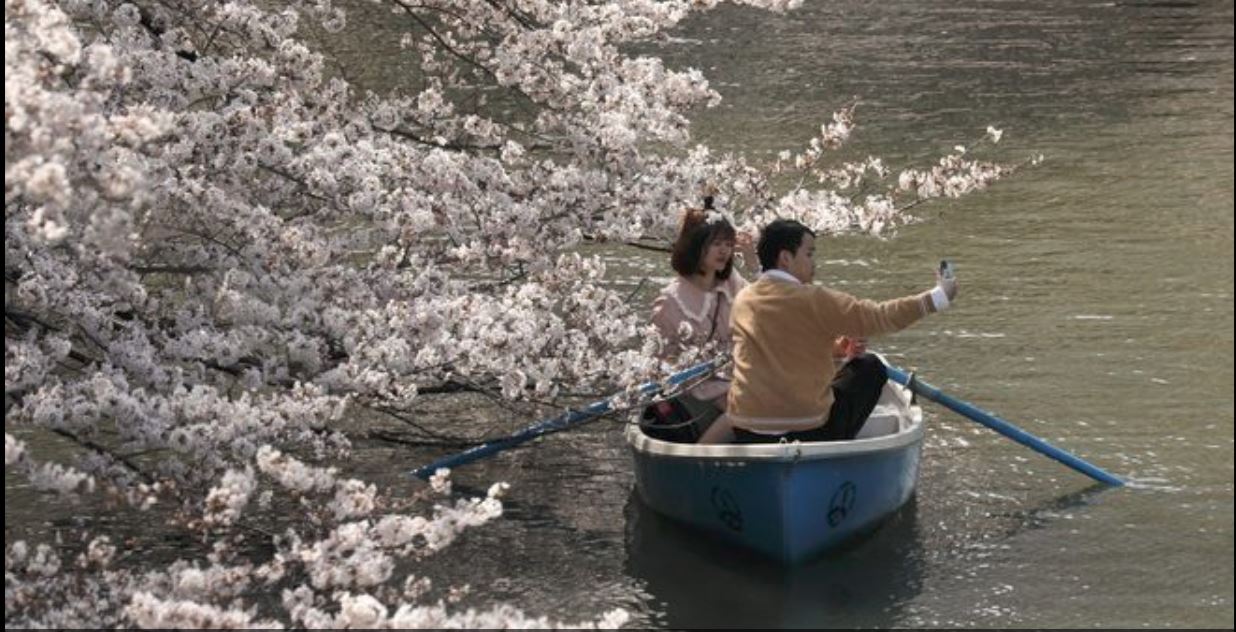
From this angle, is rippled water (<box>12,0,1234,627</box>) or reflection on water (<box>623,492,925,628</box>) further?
rippled water (<box>12,0,1234,627</box>)

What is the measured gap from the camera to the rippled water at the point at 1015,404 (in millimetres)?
9961

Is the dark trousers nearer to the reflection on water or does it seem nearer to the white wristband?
the reflection on water

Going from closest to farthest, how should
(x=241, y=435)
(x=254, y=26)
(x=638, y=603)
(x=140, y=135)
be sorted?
(x=140, y=135) → (x=241, y=435) → (x=638, y=603) → (x=254, y=26)

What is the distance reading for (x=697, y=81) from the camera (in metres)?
12.2

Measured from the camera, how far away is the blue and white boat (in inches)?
388

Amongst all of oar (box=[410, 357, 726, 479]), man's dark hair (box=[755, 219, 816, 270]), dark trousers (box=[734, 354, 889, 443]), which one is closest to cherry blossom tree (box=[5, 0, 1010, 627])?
oar (box=[410, 357, 726, 479])

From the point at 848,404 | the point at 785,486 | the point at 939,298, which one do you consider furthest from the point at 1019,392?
the point at 939,298

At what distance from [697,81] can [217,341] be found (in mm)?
3798

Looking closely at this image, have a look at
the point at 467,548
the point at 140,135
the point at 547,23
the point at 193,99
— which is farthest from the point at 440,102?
the point at 140,135

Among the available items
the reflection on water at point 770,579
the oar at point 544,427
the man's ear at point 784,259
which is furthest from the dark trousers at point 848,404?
the man's ear at point 784,259

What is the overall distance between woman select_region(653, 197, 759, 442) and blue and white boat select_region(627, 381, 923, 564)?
0.45m

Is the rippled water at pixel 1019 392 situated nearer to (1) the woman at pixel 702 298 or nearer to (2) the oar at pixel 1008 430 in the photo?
(2) the oar at pixel 1008 430

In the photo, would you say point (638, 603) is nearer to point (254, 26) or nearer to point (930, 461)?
point (930, 461)

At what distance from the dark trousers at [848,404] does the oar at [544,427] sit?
1.44ft
